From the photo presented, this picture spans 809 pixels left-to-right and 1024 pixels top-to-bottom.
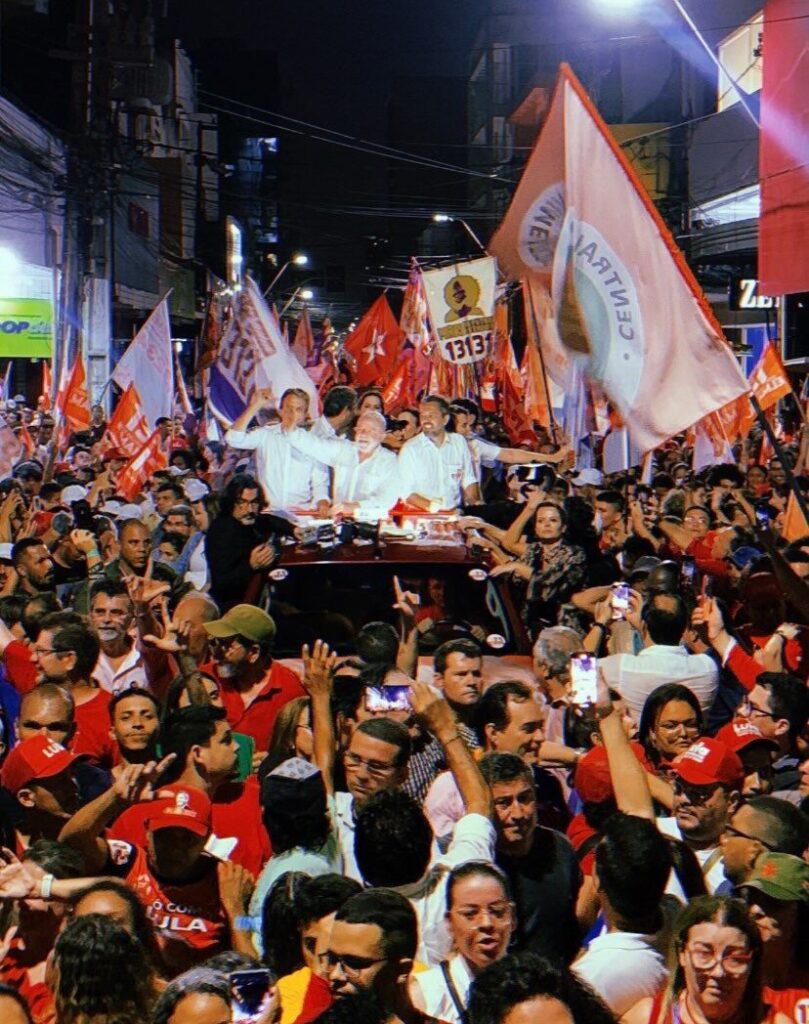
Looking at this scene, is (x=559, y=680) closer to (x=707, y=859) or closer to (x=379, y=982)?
(x=707, y=859)

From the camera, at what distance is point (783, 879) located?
4.25 m

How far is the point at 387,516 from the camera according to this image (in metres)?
9.92

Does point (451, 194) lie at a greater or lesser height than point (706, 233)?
greater

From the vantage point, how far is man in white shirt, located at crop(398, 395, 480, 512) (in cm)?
1095

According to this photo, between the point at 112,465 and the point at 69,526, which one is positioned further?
the point at 112,465

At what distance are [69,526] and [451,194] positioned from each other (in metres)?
110

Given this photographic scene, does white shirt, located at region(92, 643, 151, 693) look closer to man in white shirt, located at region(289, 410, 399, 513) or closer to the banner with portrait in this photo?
man in white shirt, located at region(289, 410, 399, 513)

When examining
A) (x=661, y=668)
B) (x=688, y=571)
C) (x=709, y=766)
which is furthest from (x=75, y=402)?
(x=709, y=766)

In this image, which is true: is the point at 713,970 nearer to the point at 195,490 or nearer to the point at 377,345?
the point at 195,490

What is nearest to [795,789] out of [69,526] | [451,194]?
[69,526]

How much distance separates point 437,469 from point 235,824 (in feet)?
19.5

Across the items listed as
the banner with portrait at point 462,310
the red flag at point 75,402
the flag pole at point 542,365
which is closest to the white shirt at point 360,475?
the flag pole at point 542,365

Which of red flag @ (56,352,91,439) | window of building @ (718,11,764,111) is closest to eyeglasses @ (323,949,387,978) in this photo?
red flag @ (56,352,91,439)

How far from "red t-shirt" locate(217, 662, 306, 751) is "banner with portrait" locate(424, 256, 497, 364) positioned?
1386 cm
